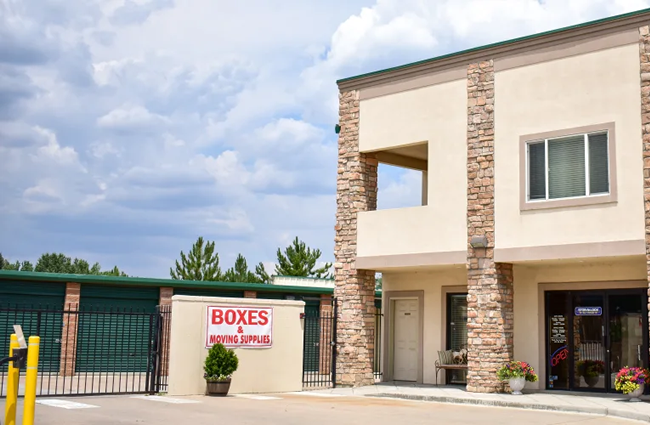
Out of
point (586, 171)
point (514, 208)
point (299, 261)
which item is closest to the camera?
point (586, 171)

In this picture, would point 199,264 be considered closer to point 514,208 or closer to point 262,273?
point 262,273

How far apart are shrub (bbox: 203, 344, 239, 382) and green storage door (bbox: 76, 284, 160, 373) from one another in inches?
232

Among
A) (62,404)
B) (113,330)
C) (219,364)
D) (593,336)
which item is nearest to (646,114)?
(593,336)

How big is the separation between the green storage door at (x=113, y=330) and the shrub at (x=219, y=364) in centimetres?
590

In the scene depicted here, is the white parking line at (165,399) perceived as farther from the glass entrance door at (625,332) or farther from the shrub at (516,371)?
the glass entrance door at (625,332)

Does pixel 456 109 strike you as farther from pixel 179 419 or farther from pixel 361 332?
pixel 179 419

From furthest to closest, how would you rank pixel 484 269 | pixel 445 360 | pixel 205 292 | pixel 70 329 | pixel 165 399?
1. pixel 205 292
2. pixel 70 329
3. pixel 445 360
4. pixel 484 269
5. pixel 165 399

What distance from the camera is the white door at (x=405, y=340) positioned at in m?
23.1

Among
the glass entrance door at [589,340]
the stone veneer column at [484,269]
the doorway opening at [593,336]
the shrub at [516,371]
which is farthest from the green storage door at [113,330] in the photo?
the glass entrance door at [589,340]

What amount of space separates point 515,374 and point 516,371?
7 cm

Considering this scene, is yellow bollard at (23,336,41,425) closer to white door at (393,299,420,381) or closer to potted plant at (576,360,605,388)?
potted plant at (576,360,605,388)

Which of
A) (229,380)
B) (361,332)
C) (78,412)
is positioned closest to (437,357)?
(361,332)

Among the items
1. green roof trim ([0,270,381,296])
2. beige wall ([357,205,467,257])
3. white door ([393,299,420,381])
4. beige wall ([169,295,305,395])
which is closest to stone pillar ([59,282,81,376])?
green roof trim ([0,270,381,296])

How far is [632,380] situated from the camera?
17.2 m
